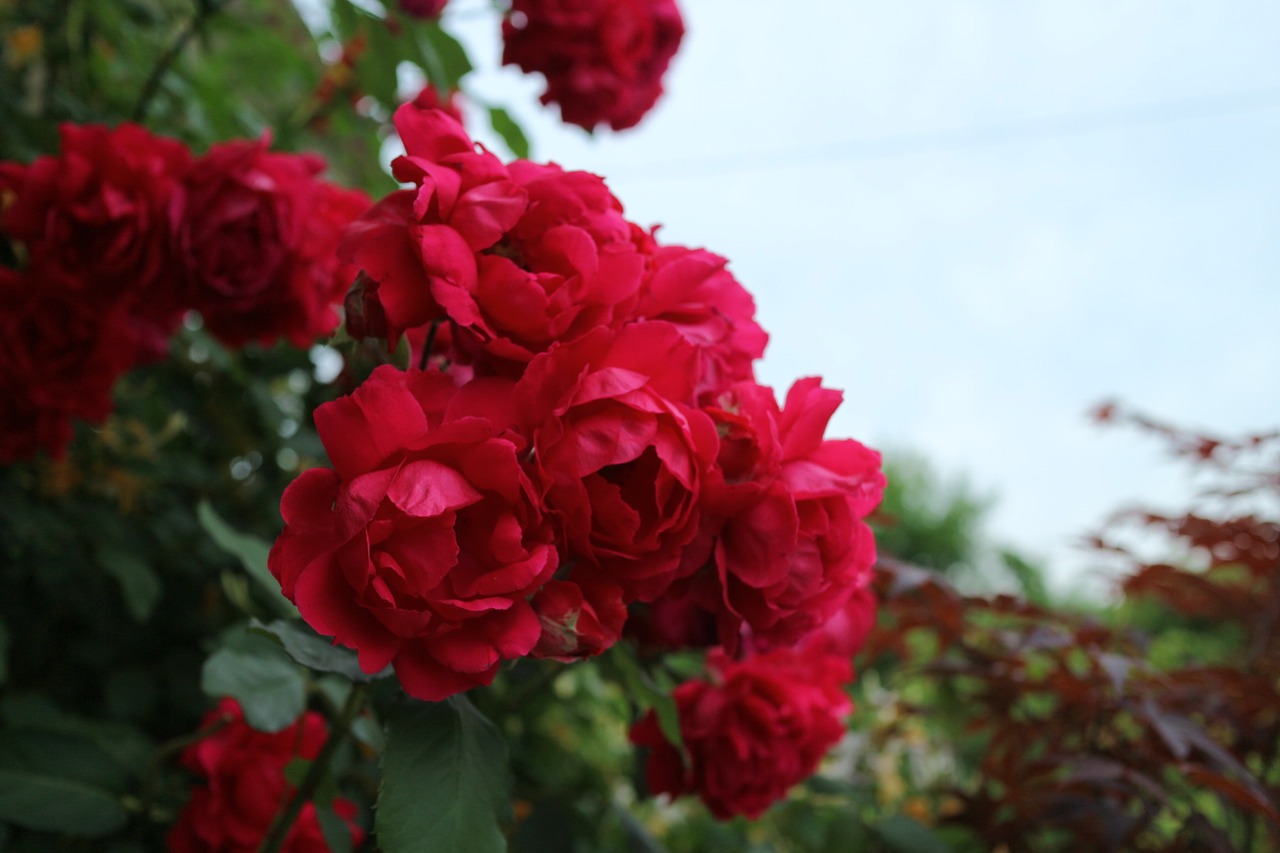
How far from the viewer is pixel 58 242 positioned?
2.51 feet

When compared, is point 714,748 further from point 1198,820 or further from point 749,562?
point 1198,820

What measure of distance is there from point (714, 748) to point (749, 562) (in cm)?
27

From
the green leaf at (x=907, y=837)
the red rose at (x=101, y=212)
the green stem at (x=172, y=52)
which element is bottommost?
the green leaf at (x=907, y=837)

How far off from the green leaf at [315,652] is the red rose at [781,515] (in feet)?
0.58

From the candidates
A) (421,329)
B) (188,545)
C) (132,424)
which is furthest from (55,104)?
(421,329)

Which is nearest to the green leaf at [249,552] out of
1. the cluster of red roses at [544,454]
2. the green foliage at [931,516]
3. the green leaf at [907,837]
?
the cluster of red roses at [544,454]

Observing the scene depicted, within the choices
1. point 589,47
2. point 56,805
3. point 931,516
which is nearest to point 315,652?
point 56,805

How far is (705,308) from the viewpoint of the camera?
0.50m

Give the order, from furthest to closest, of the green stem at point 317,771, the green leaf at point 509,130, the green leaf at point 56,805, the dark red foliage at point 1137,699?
the green leaf at point 509,130
the dark red foliage at point 1137,699
the green leaf at point 56,805
the green stem at point 317,771

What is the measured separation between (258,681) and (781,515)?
411 millimetres

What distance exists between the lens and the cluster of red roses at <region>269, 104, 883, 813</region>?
402 millimetres

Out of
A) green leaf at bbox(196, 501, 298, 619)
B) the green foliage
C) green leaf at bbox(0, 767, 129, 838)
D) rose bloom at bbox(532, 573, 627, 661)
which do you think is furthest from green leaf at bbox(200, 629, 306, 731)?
the green foliage

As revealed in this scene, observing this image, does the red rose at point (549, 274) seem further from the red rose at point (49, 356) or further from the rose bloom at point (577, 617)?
the red rose at point (49, 356)

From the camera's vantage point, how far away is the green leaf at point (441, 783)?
17.3 inches
